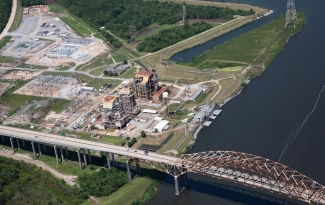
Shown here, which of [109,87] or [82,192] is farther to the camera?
[109,87]

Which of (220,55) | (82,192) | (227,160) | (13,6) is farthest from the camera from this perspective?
(13,6)

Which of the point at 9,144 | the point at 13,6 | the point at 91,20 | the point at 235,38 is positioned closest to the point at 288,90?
the point at 235,38

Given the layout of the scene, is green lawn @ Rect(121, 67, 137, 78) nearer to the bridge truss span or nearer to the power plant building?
the power plant building

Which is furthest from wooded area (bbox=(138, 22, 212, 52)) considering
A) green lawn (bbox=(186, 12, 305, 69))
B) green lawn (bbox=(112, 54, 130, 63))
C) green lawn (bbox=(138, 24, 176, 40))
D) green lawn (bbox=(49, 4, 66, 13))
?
green lawn (bbox=(49, 4, 66, 13))

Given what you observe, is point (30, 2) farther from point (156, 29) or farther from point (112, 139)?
point (112, 139)

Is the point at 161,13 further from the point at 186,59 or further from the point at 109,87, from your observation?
the point at 109,87

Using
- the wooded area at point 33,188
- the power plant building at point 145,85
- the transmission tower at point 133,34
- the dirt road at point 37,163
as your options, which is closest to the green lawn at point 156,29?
the transmission tower at point 133,34
